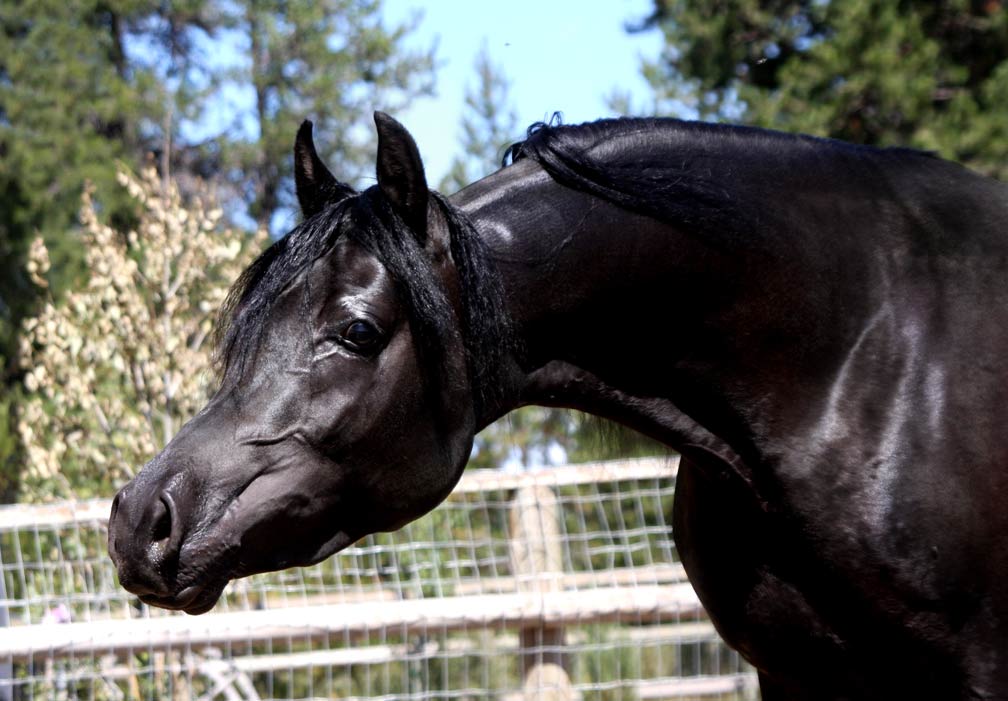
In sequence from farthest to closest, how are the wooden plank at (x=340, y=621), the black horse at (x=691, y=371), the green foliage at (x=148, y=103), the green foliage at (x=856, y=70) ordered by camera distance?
the green foliage at (x=148, y=103), the green foliage at (x=856, y=70), the wooden plank at (x=340, y=621), the black horse at (x=691, y=371)

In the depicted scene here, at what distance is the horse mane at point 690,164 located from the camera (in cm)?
224

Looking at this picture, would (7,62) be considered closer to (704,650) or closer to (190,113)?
(190,113)

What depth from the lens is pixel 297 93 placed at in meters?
17.6

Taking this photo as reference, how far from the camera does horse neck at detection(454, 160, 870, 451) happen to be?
7.29ft

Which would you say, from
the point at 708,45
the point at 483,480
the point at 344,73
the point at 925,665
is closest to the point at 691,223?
the point at 925,665

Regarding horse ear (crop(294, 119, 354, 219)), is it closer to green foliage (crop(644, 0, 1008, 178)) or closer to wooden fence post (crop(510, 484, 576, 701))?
wooden fence post (crop(510, 484, 576, 701))

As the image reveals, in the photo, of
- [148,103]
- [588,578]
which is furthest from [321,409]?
[148,103]

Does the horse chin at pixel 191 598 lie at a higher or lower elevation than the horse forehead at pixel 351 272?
lower

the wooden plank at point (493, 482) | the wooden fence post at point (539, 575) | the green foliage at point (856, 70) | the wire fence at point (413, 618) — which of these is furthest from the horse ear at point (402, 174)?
the green foliage at point (856, 70)

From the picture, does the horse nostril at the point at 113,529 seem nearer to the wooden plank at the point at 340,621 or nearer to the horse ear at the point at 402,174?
A: the horse ear at the point at 402,174

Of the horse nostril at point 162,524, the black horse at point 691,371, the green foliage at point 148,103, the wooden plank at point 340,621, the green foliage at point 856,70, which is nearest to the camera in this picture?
the horse nostril at point 162,524

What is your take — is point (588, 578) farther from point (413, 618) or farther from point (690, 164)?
point (690, 164)

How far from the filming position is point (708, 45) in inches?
432

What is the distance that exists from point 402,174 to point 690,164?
23.3 inches
